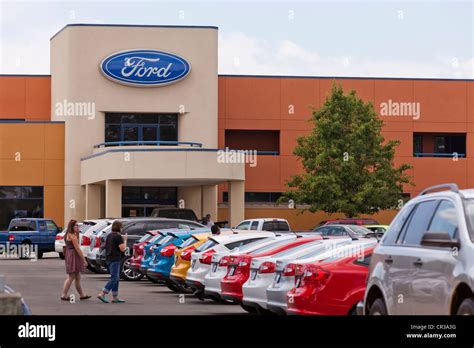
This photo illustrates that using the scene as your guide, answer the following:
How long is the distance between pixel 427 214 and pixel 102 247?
72.4ft

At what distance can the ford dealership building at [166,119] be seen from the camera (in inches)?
2331

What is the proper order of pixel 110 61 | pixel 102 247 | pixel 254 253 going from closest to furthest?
pixel 254 253 → pixel 102 247 → pixel 110 61

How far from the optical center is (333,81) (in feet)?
205

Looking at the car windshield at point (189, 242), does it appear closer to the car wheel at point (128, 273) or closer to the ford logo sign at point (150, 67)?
the car wheel at point (128, 273)

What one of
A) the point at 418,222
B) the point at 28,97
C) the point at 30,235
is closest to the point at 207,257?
the point at 418,222

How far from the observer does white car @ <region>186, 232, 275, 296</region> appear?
22312 mm

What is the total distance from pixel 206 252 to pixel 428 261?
12.3 metres

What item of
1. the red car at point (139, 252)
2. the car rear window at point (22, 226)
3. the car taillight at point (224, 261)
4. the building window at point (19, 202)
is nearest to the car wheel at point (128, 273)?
the red car at point (139, 252)

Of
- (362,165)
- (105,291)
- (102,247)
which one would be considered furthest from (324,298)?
(362,165)

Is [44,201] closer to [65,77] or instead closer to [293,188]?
[65,77]

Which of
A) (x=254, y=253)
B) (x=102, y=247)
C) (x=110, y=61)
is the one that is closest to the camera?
(x=254, y=253)

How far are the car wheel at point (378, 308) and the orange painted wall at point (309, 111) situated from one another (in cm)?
5003

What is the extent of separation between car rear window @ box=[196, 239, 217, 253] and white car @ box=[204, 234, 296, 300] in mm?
1201

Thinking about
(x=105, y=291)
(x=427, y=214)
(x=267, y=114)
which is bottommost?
(x=105, y=291)
